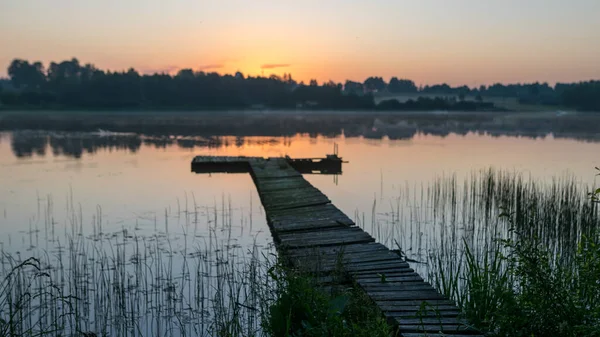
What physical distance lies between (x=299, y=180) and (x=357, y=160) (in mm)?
9244

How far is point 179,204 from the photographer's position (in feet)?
45.6

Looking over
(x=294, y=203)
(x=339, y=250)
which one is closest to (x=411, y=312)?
(x=339, y=250)

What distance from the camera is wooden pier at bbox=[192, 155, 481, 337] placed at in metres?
5.38

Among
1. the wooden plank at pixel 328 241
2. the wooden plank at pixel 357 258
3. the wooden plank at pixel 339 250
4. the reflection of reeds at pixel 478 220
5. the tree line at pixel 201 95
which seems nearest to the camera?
the wooden plank at pixel 357 258

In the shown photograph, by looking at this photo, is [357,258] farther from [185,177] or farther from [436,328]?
[185,177]

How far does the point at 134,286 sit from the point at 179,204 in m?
6.56

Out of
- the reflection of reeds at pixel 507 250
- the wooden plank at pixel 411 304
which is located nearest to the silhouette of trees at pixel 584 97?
the reflection of reeds at pixel 507 250

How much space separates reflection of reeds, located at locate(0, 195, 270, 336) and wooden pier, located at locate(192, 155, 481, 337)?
793 mm

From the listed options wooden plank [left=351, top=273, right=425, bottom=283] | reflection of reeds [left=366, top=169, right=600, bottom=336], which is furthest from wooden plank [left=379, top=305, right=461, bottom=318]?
wooden plank [left=351, top=273, right=425, bottom=283]

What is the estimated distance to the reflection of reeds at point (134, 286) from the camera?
628 centimetres

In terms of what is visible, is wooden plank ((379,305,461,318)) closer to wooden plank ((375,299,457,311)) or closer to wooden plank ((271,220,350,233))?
wooden plank ((375,299,457,311))

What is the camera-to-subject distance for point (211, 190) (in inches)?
645

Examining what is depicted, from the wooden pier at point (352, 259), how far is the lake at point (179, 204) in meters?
0.62

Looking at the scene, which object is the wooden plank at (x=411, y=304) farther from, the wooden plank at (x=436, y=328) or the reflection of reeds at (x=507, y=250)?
the wooden plank at (x=436, y=328)
